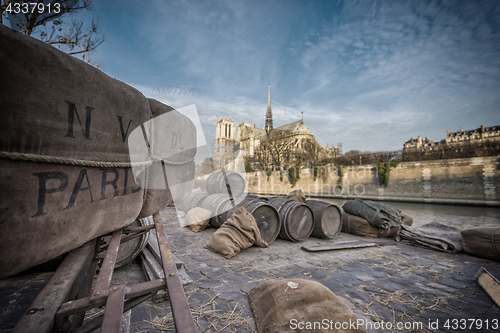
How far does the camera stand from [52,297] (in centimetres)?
97

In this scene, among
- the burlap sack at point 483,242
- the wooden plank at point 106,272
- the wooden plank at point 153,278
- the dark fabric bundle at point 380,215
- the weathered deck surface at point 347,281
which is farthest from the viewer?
the dark fabric bundle at point 380,215

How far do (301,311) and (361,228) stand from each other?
4641 mm

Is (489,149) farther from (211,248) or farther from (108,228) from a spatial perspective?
(108,228)

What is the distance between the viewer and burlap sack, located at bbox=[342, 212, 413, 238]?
18.0 ft

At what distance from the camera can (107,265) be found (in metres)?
1.34

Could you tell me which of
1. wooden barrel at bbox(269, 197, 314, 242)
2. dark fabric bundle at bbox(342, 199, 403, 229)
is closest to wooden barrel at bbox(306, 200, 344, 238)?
wooden barrel at bbox(269, 197, 314, 242)

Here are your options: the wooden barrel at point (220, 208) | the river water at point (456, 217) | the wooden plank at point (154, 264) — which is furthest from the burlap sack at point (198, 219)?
the river water at point (456, 217)

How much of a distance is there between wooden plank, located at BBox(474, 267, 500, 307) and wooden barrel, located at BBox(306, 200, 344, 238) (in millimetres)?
2632

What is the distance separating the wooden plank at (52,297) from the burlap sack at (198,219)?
183 inches

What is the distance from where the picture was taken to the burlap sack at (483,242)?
12.7 feet

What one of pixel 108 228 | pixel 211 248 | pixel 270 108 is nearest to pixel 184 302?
pixel 108 228

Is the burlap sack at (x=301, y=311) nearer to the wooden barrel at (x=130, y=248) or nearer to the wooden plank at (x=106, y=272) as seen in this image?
the wooden plank at (x=106, y=272)

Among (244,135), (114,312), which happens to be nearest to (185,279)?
(114,312)

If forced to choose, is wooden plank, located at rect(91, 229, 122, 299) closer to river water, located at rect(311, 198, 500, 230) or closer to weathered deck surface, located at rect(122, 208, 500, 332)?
weathered deck surface, located at rect(122, 208, 500, 332)
